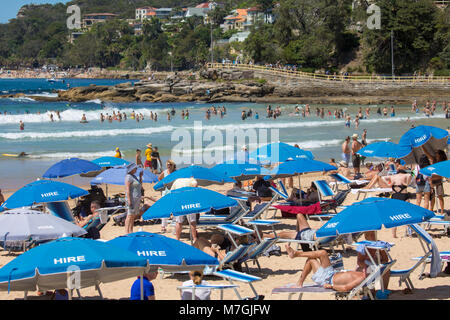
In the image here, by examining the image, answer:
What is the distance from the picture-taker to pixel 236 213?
990cm

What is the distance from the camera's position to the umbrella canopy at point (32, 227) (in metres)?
7.86

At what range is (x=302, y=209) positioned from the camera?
11.7m

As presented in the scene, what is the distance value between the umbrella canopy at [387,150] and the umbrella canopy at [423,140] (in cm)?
15

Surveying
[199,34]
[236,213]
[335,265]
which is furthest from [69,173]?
[199,34]

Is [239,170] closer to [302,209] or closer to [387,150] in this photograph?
[302,209]

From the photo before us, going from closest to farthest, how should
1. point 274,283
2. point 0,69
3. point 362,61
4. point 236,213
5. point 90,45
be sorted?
point 274,283 → point 236,213 → point 362,61 → point 90,45 → point 0,69

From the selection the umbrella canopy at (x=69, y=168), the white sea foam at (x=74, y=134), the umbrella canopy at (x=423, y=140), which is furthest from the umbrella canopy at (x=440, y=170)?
the white sea foam at (x=74, y=134)

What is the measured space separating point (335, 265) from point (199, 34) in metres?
146

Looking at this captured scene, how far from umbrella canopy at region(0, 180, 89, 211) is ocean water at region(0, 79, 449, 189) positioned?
7522 mm

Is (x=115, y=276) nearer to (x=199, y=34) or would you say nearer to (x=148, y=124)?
(x=148, y=124)

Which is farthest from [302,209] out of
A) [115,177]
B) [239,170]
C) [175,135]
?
[175,135]

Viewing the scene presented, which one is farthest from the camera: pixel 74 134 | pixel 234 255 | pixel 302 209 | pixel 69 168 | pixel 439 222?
pixel 74 134

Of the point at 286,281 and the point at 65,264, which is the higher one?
the point at 65,264

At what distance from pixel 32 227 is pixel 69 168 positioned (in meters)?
5.72
